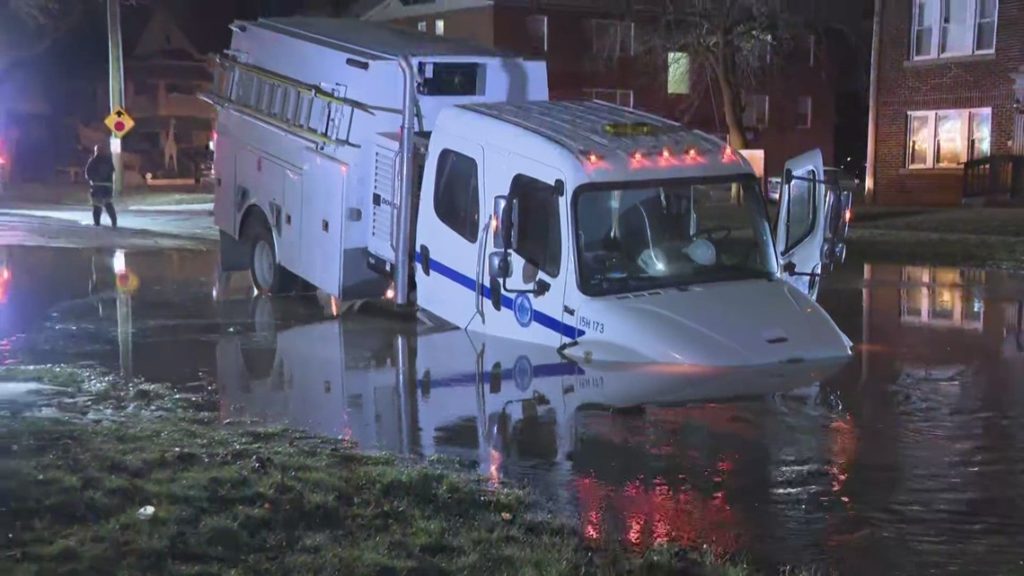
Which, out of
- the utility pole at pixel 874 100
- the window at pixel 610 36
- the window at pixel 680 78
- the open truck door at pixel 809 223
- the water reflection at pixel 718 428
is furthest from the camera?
the window at pixel 680 78

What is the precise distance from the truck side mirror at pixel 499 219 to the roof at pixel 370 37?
9.54 ft

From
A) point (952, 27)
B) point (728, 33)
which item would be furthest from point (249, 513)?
point (728, 33)

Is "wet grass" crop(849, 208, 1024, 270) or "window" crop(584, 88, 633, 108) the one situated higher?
"window" crop(584, 88, 633, 108)

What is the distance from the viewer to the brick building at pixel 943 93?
98.5 ft

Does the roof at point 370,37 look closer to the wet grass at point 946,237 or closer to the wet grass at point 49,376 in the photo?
the wet grass at point 49,376

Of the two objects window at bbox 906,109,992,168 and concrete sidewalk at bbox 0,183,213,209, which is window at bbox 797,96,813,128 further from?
concrete sidewalk at bbox 0,183,213,209

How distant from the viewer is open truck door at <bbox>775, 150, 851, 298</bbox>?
10539 mm

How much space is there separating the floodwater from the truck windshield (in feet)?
2.92

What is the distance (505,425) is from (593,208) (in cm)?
223

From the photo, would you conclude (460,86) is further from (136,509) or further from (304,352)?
(136,509)

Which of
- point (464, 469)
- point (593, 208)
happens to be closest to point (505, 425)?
point (464, 469)

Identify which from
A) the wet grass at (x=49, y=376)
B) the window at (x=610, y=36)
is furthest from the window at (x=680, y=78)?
the wet grass at (x=49, y=376)

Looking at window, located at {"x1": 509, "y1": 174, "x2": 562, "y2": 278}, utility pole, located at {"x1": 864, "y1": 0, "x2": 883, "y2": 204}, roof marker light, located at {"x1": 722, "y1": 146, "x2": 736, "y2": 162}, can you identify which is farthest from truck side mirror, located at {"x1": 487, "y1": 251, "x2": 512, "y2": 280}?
utility pole, located at {"x1": 864, "y1": 0, "x2": 883, "y2": 204}

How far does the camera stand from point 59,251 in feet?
64.3
